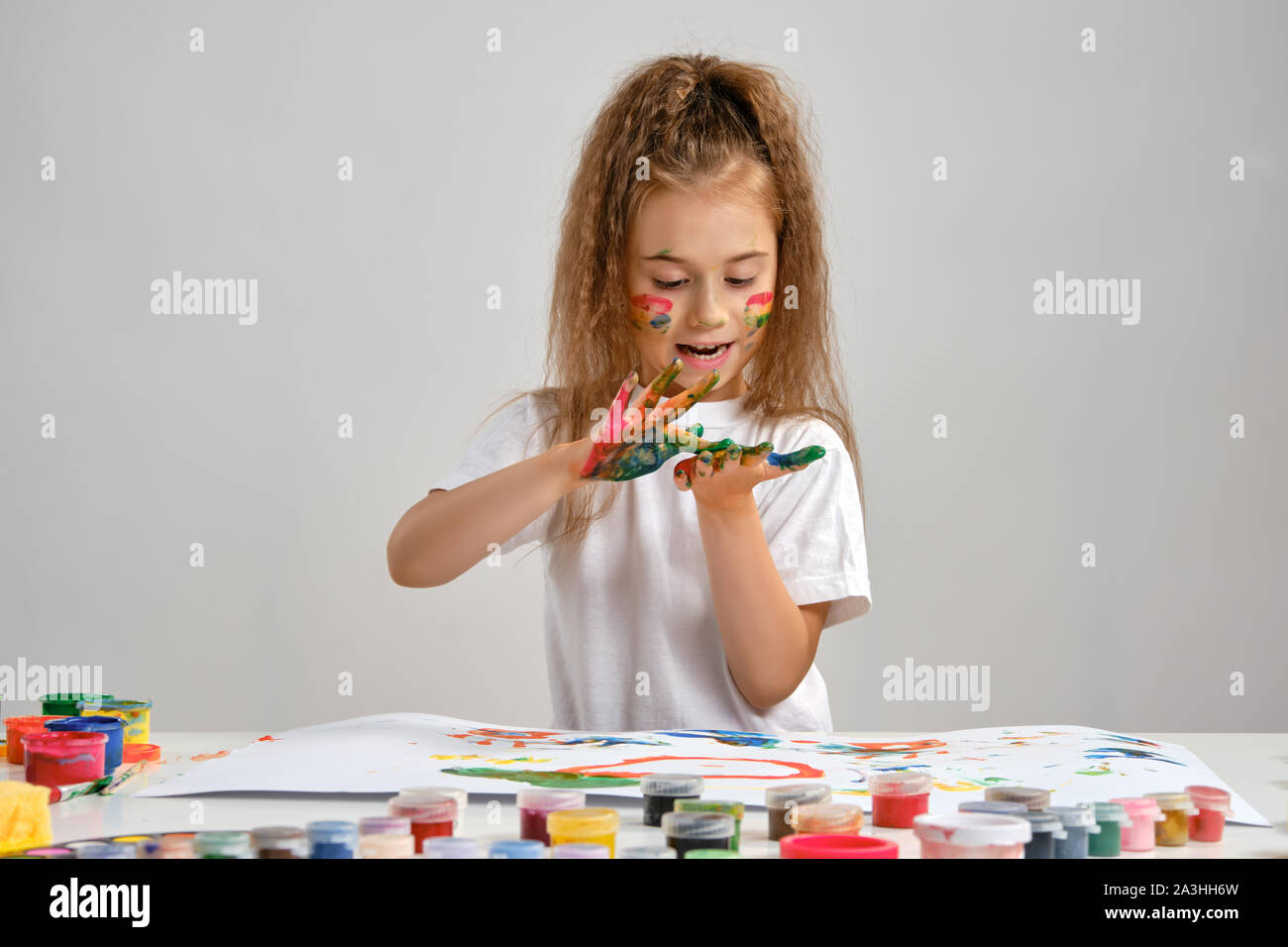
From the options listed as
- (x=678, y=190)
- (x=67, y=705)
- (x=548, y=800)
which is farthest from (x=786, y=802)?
(x=678, y=190)

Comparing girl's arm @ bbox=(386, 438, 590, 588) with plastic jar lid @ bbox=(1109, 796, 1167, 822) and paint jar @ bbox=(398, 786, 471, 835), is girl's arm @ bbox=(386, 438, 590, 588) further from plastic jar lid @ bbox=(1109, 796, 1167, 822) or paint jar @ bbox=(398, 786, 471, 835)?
plastic jar lid @ bbox=(1109, 796, 1167, 822)

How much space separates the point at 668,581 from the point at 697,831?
701 millimetres

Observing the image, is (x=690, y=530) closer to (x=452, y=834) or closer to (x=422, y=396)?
(x=452, y=834)

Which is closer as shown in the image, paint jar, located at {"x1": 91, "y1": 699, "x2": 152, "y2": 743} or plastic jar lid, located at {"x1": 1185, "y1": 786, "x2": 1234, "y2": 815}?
plastic jar lid, located at {"x1": 1185, "y1": 786, "x2": 1234, "y2": 815}

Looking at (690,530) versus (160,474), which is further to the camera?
(160,474)

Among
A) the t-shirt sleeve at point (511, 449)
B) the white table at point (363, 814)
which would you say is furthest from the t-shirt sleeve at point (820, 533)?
the white table at point (363, 814)

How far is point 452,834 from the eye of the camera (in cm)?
58

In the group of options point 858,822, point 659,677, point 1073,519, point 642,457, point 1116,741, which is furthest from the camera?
point 1073,519

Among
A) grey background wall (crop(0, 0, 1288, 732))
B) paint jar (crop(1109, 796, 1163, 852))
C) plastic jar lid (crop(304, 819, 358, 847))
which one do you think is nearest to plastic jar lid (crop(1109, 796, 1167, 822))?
paint jar (crop(1109, 796, 1163, 852))

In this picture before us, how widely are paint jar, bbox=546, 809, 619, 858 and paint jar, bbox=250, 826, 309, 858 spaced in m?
0.11

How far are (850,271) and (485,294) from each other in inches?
24.6

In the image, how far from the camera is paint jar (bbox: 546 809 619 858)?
54 centimetres

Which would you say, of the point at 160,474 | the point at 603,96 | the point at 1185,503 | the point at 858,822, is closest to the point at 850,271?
the point at 603,96

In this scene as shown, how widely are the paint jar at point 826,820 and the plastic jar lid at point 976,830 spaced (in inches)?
1.4
